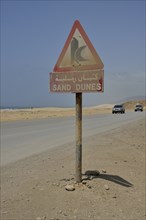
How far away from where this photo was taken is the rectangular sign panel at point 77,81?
229 inches

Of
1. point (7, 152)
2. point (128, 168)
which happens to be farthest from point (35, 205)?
point (7, 152)

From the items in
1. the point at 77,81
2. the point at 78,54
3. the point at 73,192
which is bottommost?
the point at 73,192

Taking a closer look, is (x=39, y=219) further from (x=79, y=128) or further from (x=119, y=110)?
(x=119, y=110)

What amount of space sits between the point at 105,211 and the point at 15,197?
154 centimetres

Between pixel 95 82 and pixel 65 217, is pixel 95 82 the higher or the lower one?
the higher one

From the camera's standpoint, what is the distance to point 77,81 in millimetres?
6031

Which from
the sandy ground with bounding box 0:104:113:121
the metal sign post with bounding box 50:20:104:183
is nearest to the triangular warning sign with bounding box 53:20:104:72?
the metal sign post with bounding box 50:20:104:183

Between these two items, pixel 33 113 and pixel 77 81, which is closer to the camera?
pixel 77 81

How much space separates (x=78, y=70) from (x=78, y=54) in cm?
26

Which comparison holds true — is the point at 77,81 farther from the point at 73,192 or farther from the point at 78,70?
the point at 73,192

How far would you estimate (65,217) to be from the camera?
5.27m

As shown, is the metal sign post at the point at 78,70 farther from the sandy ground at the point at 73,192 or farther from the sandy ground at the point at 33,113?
the sandy ground at the point at 33,113

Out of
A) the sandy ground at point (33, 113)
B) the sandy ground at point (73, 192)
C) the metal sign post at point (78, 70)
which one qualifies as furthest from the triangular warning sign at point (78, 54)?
the sandy ground at point (33, 113)

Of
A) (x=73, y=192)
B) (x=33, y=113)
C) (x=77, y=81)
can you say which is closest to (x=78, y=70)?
(x=77, y=81)
